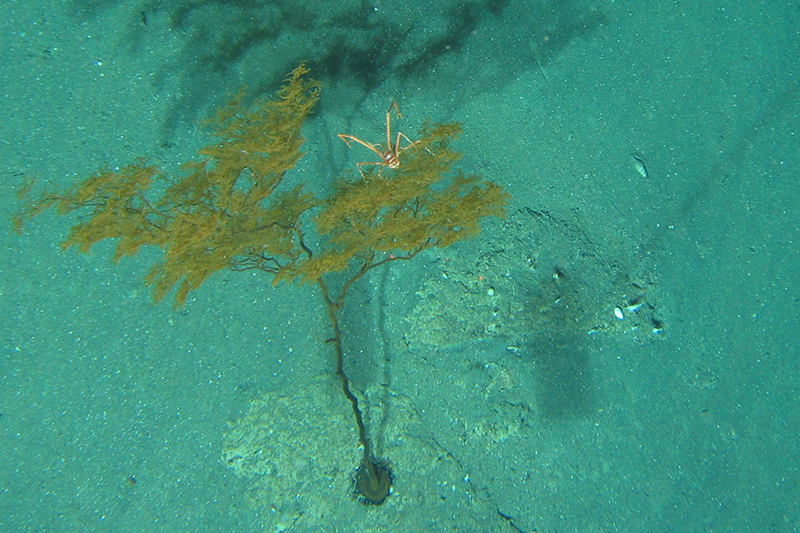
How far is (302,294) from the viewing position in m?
2.89

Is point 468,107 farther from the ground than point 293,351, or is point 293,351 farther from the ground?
point 468,107

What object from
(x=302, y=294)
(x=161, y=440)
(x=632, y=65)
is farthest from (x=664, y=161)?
(x=161, y=440)

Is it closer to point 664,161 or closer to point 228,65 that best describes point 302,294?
point 228,65

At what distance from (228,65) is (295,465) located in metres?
2.50

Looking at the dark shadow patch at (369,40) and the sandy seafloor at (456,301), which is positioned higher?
the dark shadow patch at (369,40)

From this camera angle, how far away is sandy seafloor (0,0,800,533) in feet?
9.05

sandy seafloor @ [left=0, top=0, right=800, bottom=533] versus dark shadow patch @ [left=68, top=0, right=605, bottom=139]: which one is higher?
dark shadow patch @ [left=68, top=0, right=605, bottom=139]

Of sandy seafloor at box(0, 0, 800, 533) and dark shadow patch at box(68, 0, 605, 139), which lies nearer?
sandy seafloor at box(0, 0, 800, 533)

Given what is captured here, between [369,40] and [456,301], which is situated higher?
[369,40]

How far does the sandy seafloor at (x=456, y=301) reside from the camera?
276 centimetres

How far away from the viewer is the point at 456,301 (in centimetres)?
287

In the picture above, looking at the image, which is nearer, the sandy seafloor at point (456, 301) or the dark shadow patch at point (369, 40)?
the sandy seafloor at point (456, 301)

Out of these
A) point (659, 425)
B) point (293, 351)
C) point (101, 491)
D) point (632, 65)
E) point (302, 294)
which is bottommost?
point (659, 425)

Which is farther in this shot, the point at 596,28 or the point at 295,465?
the point at 596,28
